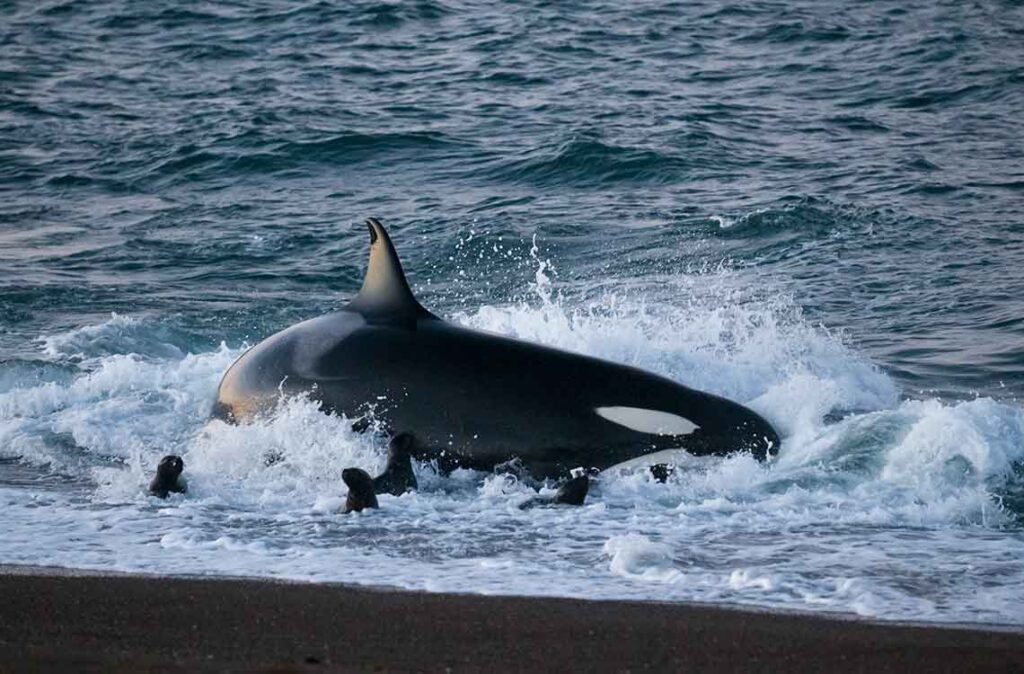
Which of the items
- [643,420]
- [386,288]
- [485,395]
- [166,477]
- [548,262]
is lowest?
[166,477]

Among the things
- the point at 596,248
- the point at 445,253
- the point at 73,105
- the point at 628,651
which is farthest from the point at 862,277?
the point at 73,105

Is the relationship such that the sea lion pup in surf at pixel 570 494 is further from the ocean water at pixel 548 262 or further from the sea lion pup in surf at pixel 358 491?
the sea lion pup in surf at pixel 358 491

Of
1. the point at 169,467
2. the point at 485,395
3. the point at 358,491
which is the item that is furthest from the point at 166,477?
the point at 485,395

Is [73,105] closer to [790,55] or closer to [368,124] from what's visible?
[368,124]

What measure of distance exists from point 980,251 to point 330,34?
17.1 m

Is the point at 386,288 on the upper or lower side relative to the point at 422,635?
upper

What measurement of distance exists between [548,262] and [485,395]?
7757 mm

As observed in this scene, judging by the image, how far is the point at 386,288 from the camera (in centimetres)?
1017

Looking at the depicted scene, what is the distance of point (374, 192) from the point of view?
69.6 feet

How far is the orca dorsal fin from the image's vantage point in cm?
1010

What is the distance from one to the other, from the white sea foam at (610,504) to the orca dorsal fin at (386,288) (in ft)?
2.71

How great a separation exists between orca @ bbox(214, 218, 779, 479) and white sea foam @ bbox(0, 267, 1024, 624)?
0.59 ft

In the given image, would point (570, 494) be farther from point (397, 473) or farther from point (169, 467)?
point (169, 467)

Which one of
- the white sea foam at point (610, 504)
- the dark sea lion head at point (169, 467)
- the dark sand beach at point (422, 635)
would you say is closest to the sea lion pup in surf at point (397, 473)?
the white sea foam at point (610, 504)
